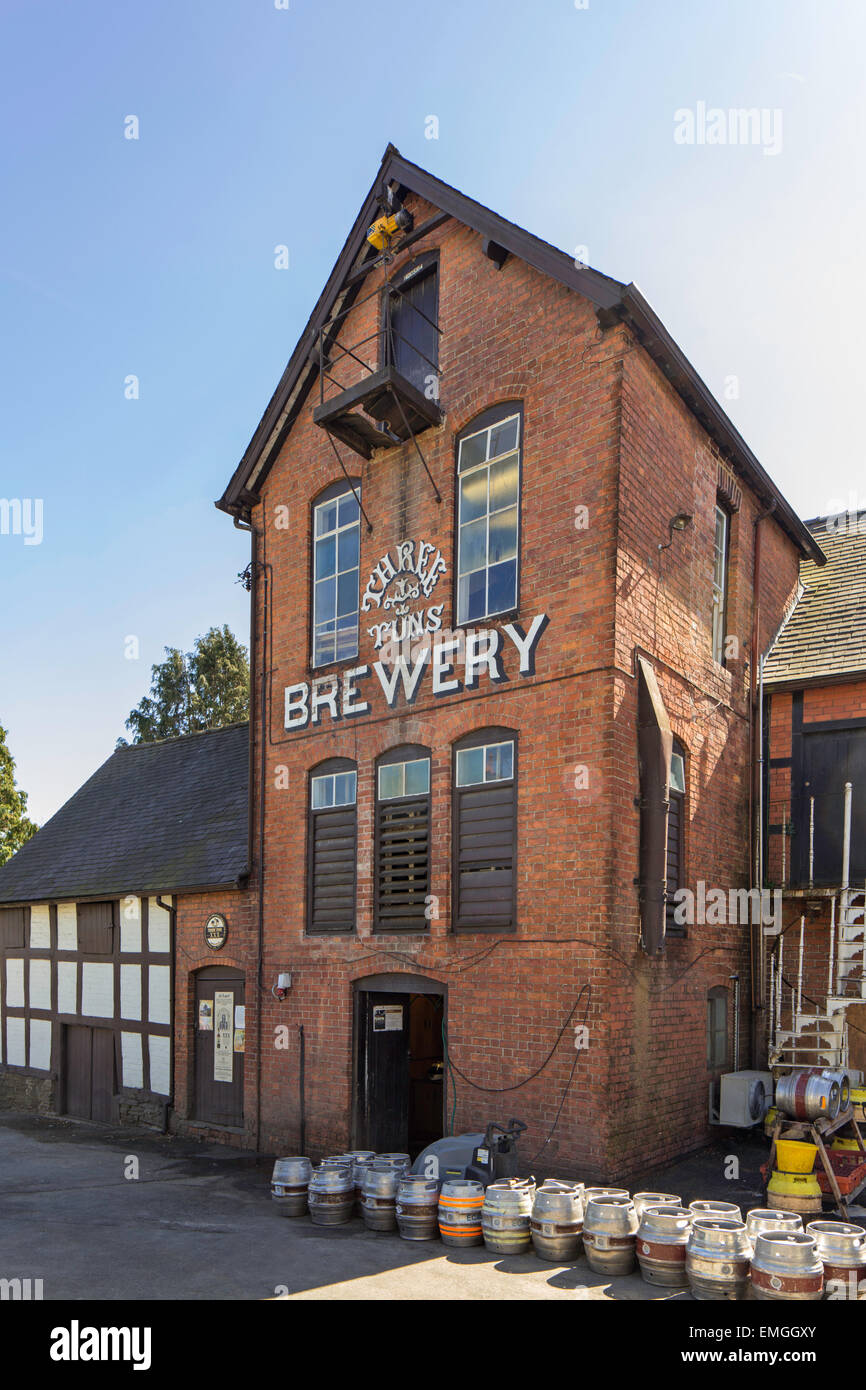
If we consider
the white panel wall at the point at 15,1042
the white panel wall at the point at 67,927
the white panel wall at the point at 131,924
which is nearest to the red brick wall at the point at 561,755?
the white panel wall at the point at 131,924

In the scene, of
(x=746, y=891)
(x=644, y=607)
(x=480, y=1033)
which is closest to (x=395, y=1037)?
(x=480, y=1033)

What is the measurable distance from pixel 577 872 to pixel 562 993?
114 cm

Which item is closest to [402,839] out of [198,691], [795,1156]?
[795,1156]

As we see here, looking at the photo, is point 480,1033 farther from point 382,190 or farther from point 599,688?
point 382,190

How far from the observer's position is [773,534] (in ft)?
48.9

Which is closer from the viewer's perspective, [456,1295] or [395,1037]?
[456,1295]

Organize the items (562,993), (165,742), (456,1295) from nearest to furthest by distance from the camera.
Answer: (456,1295) → (562,993) → (165,742)

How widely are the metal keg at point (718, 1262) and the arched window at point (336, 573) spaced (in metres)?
7.83

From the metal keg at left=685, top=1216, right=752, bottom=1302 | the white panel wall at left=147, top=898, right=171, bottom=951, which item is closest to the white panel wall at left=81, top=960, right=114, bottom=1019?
the white panel wall at left=147, top=898, right=171, bottom=951

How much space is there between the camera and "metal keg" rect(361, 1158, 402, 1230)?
912cm

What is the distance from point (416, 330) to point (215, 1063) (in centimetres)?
1026

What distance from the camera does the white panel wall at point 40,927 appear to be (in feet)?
62.5

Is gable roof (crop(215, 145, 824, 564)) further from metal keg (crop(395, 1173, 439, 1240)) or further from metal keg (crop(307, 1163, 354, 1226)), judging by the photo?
metal keg (crop(307, 1163, 354, 1226))

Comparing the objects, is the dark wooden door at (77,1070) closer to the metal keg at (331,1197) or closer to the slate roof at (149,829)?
the slate roof at (149,829)
